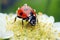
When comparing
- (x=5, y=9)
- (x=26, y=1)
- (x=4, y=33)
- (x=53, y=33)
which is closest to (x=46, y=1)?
(x=5, y=9)

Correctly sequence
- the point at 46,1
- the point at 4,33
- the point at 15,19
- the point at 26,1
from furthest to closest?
the point at 46,1
the point at 26,1
the point at 15,19
the point at 4,33

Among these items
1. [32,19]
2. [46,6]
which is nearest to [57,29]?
[32,19]

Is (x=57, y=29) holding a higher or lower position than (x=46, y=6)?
lower

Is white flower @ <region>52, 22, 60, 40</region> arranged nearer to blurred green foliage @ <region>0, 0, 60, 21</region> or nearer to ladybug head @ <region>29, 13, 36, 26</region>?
ladybug head @ <region>29, 13, 36, 26</region>

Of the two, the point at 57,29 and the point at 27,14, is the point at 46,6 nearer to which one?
the point at 57,29

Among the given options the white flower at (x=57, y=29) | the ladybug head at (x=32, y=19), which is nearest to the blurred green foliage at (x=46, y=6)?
the white flower at (x=57, y=29)

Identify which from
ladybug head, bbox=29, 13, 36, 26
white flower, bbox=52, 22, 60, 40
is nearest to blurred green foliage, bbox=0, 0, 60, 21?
white flower, bbox=52, 22, 60, 40

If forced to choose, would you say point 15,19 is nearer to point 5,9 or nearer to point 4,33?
point 4,33

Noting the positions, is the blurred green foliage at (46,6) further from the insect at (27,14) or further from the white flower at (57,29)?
the insect at (27,14)

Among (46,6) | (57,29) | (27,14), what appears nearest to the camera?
(27,14)

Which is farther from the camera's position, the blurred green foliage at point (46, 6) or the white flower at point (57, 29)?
the blurred green foliage at point (46, 6)

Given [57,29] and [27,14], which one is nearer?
[27,14]
